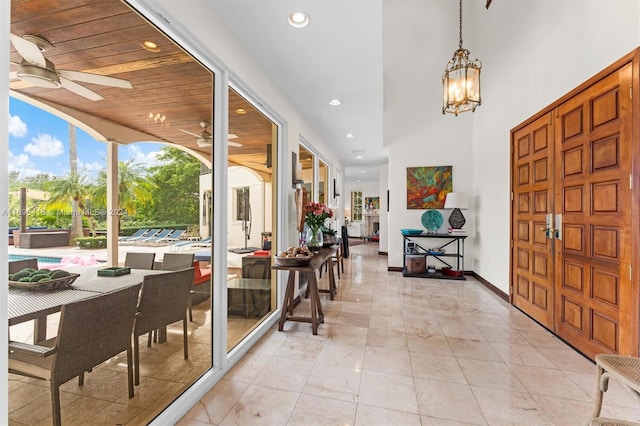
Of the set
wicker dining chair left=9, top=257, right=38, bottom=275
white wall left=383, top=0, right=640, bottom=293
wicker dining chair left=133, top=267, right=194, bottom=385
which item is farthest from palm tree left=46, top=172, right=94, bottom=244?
white wall left=383, top=0, right=640, bottom=293

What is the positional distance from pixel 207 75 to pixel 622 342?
3.74 m

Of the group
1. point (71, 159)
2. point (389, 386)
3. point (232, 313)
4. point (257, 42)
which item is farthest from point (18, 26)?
point (389, 386)

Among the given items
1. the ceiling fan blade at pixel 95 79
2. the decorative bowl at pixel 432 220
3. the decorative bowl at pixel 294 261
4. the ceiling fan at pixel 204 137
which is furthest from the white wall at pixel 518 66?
the ceiling fan blade at pixel 95 79

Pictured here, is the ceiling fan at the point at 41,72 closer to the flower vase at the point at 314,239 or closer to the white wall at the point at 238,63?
the white wall at the point at 238,63

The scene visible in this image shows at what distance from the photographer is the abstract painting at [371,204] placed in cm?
1356

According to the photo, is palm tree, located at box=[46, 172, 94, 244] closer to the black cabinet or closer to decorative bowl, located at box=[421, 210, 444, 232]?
the black cabinet

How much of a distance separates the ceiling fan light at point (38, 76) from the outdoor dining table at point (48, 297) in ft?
2.55

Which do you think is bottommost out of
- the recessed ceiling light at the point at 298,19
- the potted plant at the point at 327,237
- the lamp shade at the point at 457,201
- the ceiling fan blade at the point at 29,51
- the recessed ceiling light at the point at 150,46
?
the potted plant at the point at 327,237

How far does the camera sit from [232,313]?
2652 millimetres

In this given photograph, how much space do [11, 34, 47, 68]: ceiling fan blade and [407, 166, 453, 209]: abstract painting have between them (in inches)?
229

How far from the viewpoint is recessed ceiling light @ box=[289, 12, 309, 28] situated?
7.13ft

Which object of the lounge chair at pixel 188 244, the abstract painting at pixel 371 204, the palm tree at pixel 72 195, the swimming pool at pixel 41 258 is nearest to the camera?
the swimming pool at pixel 41 258

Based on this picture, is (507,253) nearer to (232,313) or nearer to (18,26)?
(232,313)

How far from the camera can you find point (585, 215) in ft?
8.68
